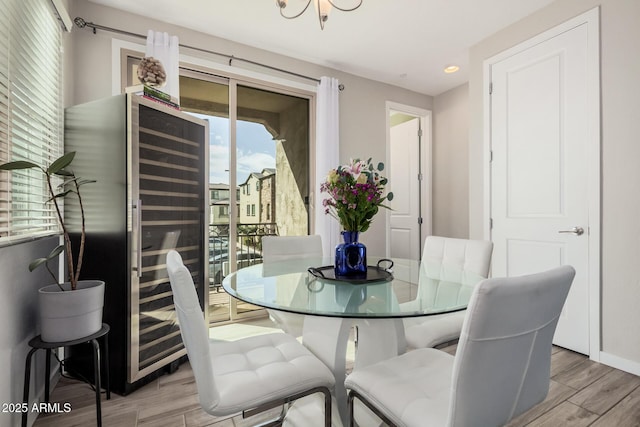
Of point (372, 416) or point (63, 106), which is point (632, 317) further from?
point (63, 106)

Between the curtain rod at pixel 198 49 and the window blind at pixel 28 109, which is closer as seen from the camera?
the window blind at pixel 28 109

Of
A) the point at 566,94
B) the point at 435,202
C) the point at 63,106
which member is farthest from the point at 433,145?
the point at 63,106

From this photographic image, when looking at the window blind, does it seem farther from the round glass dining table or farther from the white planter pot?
the round glass dining table

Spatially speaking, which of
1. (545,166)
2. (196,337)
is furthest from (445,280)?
(545,166)

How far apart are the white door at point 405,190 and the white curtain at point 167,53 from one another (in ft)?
8.98

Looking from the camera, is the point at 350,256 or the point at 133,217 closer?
the point at 350,256

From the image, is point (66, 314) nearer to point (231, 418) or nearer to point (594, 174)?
point (231, 418)

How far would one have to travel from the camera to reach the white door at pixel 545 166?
7.96 feet

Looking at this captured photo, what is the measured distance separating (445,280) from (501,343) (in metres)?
0.84

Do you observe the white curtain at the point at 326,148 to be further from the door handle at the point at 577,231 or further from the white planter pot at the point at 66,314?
the white planter pot at the point at 66,314

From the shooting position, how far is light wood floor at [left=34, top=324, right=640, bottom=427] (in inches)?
65.9

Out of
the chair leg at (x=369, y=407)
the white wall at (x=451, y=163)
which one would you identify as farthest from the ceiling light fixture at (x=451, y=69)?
the chair leg at (x=369, y=407)

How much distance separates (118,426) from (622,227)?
3.24 metres

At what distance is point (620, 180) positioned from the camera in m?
2.21
